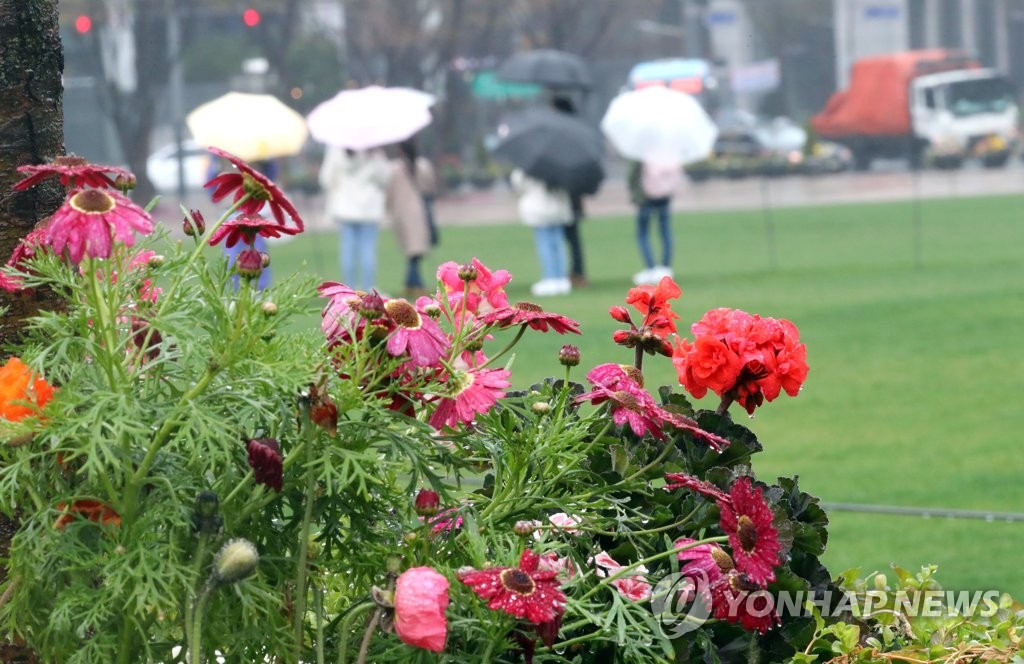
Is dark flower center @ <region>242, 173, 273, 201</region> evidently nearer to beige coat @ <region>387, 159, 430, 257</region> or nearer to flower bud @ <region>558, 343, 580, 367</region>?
flower bud @ <region>558, 343, 580, 367</region>

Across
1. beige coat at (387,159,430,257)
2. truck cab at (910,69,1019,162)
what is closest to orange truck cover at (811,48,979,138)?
truck cab at (910,69,1019,162)

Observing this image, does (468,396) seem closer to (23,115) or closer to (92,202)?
(92,202)

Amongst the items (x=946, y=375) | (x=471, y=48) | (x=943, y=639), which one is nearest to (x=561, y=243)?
(x=946, y=375)

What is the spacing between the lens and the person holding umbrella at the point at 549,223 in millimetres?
16328

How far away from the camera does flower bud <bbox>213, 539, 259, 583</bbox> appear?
175 cm

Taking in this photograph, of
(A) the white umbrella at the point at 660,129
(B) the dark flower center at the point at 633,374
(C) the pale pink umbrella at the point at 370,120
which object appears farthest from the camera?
(A) the white umbrella at the point at 660,129

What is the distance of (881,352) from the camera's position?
11.7 meters

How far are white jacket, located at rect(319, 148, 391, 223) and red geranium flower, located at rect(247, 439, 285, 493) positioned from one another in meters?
13.9

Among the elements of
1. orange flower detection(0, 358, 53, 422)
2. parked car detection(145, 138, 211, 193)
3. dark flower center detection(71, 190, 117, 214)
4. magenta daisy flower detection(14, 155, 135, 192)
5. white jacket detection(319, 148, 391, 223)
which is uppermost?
magenta daisy flower detection(14, 155, 135, 192)

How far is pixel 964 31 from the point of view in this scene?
177 feet

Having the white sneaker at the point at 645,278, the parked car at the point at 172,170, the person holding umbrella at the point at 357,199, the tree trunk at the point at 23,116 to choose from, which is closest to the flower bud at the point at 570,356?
the tree trunk at the point at 23,116

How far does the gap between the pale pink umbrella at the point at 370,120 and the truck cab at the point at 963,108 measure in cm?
3012

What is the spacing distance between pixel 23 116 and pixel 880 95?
44.7 meters

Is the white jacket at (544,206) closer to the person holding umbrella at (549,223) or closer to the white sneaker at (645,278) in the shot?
the person holding umbrella at (549,223)
